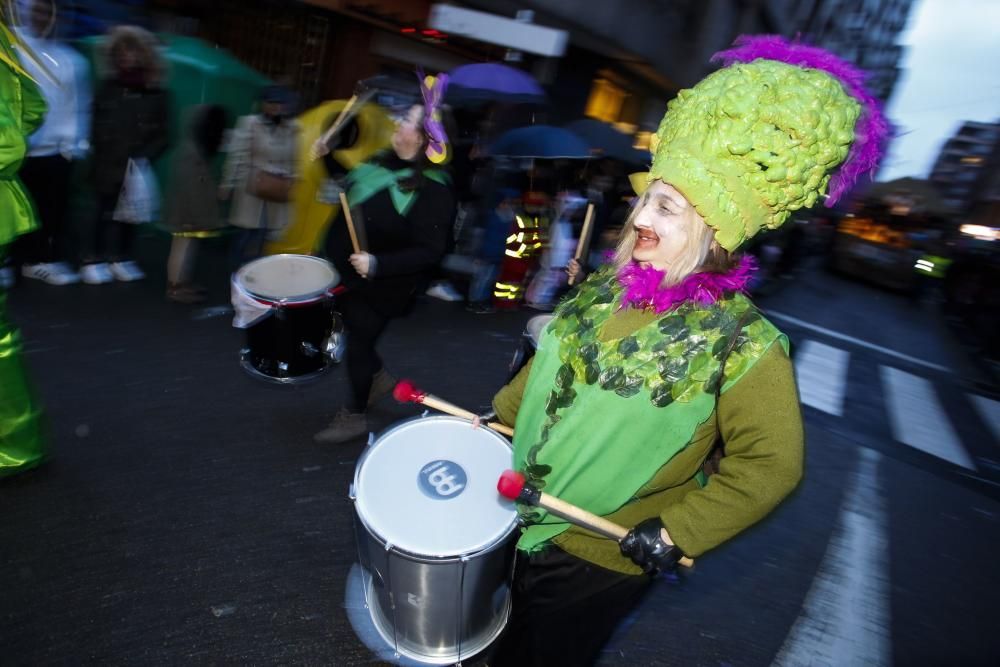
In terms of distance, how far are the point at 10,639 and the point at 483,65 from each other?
7.70m

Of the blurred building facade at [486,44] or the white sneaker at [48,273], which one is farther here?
the blurred building facade at [486,44]

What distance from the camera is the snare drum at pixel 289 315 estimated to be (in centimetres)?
343

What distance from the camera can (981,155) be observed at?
3894 centimetres

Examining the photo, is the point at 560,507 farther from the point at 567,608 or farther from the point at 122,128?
the point at 122,128

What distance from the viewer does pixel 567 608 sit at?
164cm

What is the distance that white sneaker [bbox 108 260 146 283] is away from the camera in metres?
5.17

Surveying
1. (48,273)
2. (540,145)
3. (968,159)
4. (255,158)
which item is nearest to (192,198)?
(255,158)

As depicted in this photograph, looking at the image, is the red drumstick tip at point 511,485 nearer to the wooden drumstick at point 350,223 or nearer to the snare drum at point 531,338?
the snare drum at point 531,338

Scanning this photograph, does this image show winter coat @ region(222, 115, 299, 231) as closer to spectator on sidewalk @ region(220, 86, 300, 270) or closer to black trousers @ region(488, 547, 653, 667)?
spectator on sidewalk @ region(220, 86, 300, 270)

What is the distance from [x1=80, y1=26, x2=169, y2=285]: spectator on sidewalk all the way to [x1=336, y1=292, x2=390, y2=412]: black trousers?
271 centimetres

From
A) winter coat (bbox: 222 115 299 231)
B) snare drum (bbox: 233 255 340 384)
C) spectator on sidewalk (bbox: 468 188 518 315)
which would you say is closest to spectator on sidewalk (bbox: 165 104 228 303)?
winter coat (bbox: 222 115 299 231)

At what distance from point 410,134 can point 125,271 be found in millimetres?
3616

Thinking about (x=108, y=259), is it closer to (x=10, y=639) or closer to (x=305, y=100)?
(x=10, y=639)

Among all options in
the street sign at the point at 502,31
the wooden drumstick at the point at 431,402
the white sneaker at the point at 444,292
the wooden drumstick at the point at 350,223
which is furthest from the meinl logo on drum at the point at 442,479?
the street sign at the point at 502,31
